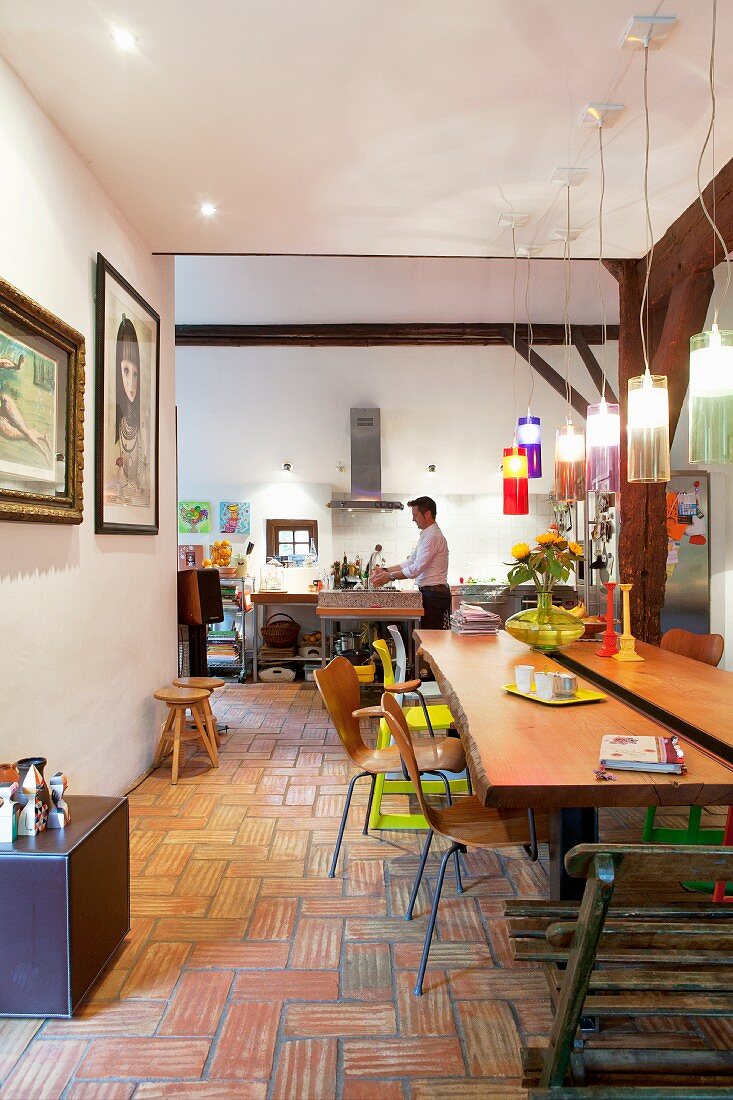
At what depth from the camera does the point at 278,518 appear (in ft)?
31.0

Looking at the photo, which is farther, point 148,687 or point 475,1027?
point 148,687

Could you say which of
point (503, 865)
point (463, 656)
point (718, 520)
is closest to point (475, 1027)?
point (503, 865)

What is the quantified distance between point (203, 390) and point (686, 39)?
6338mm

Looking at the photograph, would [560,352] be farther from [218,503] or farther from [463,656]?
[463,656]

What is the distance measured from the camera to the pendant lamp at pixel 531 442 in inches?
187

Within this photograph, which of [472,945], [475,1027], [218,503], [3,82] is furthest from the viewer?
[218,503]

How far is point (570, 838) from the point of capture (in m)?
2.17

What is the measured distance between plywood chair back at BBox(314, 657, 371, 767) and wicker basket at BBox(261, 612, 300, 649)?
442 cm

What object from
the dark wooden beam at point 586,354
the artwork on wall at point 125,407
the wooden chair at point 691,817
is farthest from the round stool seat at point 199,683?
the dark wooden beam at point 586,354

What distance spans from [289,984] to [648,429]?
227 cm

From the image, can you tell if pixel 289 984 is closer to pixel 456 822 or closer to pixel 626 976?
pixel 456 822

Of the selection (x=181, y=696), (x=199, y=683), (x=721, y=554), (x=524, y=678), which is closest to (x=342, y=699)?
(x=524, y=678)

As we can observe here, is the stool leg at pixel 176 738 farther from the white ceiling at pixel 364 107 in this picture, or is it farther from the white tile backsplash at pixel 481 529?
the white tile backsplash at pixel 481 529

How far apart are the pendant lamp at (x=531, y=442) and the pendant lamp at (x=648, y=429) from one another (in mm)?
1792
